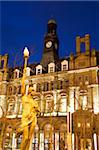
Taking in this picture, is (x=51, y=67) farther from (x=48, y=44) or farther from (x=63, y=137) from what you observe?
(x=63, y=137)

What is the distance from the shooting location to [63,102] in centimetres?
3616

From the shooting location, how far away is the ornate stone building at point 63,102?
32.8 m

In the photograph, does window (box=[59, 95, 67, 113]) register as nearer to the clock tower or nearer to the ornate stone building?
the ornate stone building

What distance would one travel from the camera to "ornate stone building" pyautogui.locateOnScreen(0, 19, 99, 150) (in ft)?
108

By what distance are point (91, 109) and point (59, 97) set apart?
17.5 ft

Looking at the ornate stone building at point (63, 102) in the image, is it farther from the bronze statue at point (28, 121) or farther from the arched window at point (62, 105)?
the bronze statue at point (28, 121)

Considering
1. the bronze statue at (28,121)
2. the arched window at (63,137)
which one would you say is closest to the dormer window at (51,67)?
the arched window at (63,137)

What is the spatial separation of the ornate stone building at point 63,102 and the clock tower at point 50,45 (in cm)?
126

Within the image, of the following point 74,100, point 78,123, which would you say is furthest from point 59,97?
point 78,123

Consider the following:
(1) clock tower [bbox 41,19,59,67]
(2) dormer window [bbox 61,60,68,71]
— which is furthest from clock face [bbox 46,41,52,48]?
(2) dormer window [bbox 61,60,68,71]

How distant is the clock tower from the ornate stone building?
1.26m

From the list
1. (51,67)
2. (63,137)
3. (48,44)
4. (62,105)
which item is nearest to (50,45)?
(48,44)

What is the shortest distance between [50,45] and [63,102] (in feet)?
42.2

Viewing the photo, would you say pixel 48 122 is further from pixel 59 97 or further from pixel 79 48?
pixel 79 48
